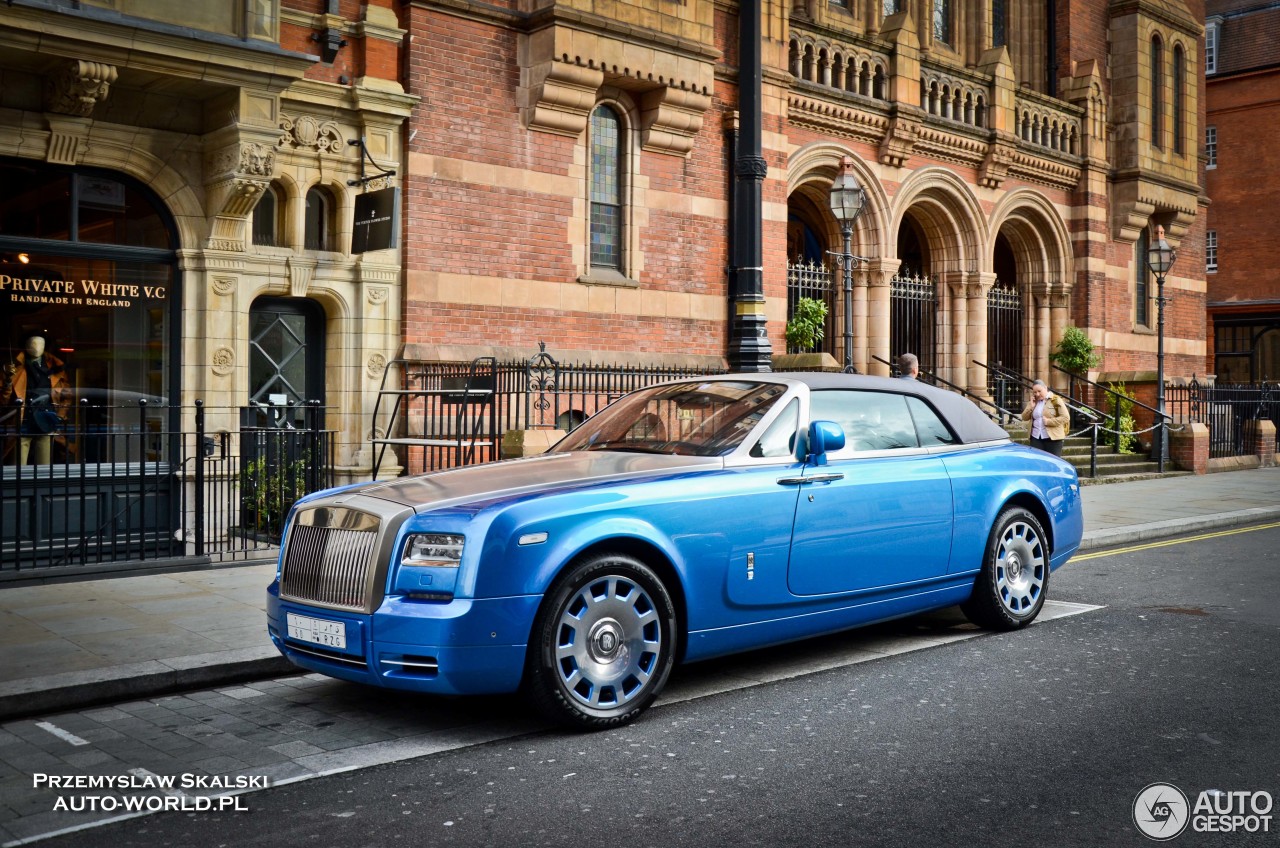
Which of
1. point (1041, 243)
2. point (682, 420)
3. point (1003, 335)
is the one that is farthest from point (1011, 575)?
point (1041, 243)

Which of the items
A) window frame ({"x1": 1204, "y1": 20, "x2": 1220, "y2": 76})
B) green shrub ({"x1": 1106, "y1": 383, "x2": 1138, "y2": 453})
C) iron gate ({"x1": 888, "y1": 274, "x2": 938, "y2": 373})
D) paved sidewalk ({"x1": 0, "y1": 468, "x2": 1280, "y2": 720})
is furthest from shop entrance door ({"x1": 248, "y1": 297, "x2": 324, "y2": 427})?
window frame ({"x1": 1204, "y1": 20, "x2": 1220, "y2": 76})

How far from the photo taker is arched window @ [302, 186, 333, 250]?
13.7 m

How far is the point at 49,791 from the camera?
4512 mm

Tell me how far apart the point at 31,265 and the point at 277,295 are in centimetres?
261

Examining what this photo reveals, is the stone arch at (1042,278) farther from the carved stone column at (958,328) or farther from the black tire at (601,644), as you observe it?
the black tire at (601,644)

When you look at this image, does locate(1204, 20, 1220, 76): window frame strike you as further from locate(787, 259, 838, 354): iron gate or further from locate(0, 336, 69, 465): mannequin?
locate(0, 336, 69, 465): mannequin

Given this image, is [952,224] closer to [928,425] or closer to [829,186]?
[829,186]

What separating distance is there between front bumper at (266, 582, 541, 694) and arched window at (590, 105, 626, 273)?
11.6 metres

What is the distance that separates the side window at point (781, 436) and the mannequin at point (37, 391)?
8.35 m

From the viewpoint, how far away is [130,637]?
23.1ft

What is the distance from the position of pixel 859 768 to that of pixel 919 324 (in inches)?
734

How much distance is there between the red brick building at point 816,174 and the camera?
1462 cm

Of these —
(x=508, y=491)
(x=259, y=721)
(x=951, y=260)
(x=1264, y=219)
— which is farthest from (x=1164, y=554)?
(x=1264, y=219)

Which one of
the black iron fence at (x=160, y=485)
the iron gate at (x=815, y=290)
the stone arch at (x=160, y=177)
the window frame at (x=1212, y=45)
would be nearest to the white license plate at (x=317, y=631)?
the black iron fence at (x=160, y=485)
